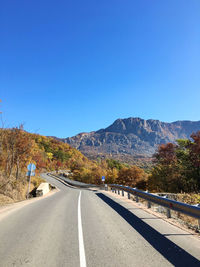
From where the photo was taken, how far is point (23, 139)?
1891cm

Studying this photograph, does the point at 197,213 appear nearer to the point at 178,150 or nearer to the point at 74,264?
the point at 74,264

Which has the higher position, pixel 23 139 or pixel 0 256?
pixel 23 139

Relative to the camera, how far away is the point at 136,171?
41.5 m

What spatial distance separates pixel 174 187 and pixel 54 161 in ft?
315

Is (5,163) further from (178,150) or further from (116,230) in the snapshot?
(178,150)

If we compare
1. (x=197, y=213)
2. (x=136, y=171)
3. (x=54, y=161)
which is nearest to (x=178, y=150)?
(x=136, y=171)

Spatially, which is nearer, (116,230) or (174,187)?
(116,230)

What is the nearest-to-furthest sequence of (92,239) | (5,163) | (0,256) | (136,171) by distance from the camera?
(0,256), (92,239), (5,163), (136,171)

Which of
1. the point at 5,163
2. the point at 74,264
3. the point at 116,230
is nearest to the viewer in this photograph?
the point at 74,264

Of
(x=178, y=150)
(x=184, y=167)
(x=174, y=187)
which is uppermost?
(x=178, y=150)

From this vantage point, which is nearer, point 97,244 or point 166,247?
point 166,247

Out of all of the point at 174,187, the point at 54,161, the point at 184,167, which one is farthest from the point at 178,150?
the point at 54,161

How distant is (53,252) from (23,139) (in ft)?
54.9

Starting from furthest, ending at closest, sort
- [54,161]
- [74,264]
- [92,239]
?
[54,161], [92,239], [74,264]
